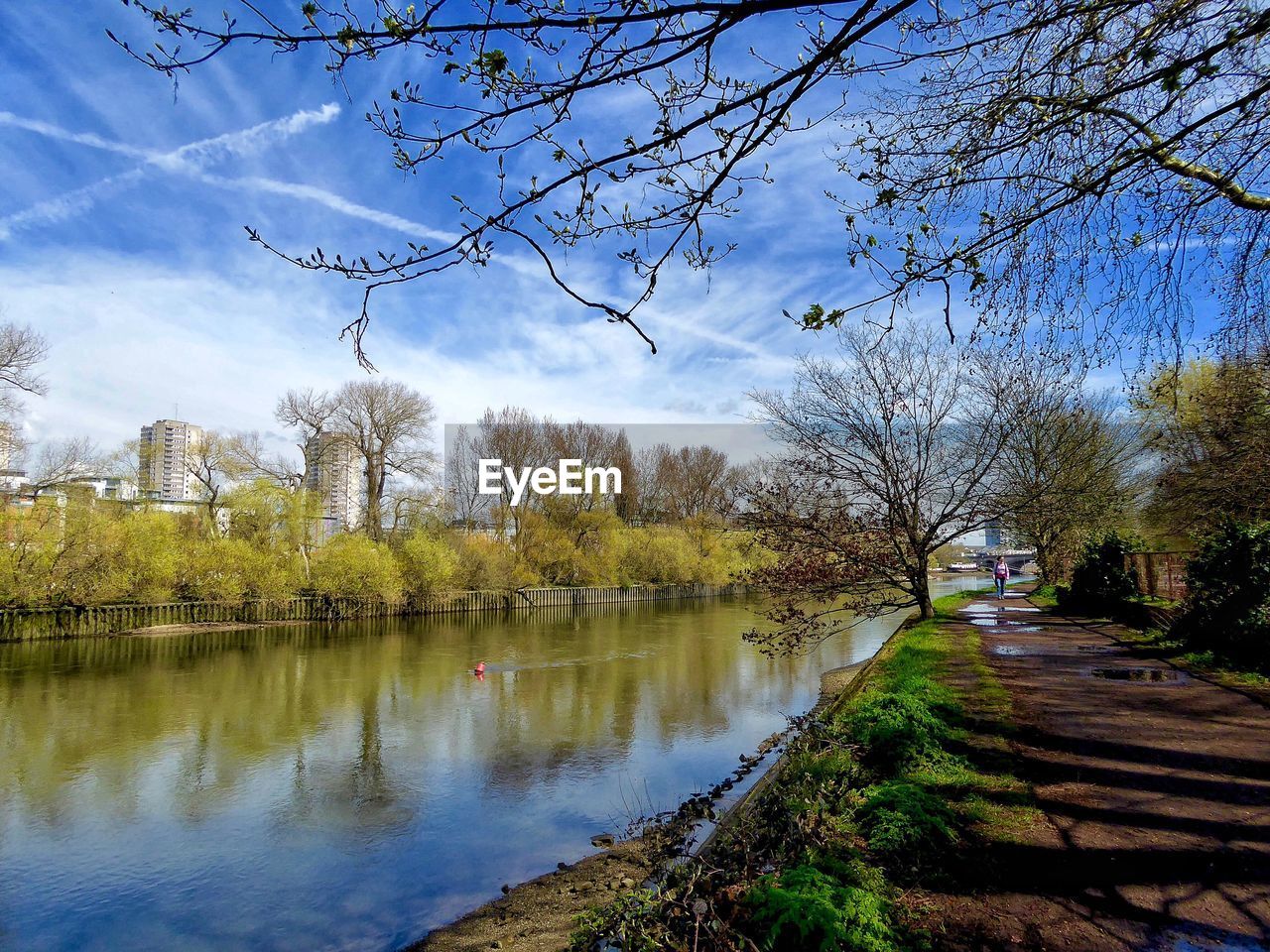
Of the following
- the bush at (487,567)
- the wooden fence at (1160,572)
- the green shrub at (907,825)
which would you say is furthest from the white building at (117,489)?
the wooden fence at (1160,572)

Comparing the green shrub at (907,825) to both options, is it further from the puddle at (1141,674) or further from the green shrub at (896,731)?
the puddle at (1141,674)

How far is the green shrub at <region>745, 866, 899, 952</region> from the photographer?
11.1 feet

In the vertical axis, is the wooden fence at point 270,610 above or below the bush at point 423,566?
below

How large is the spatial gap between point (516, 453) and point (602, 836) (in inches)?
1677

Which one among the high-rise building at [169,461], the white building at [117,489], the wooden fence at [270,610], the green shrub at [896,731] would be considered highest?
the high-rise building at [169,461]

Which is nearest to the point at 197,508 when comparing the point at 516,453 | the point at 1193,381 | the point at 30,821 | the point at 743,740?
the point at 516,453

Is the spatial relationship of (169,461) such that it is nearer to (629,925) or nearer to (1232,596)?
(629,925)

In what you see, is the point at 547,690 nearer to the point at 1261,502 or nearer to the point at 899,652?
the point at 899,652

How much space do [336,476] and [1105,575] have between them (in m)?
34.9

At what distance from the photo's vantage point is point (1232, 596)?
9.98 metres

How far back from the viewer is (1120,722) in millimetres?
7023

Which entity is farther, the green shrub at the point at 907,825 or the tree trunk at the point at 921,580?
the tree trunk at the point at 921,580

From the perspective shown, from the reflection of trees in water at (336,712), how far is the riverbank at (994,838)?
5.42 meters

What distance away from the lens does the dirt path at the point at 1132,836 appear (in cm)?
354
